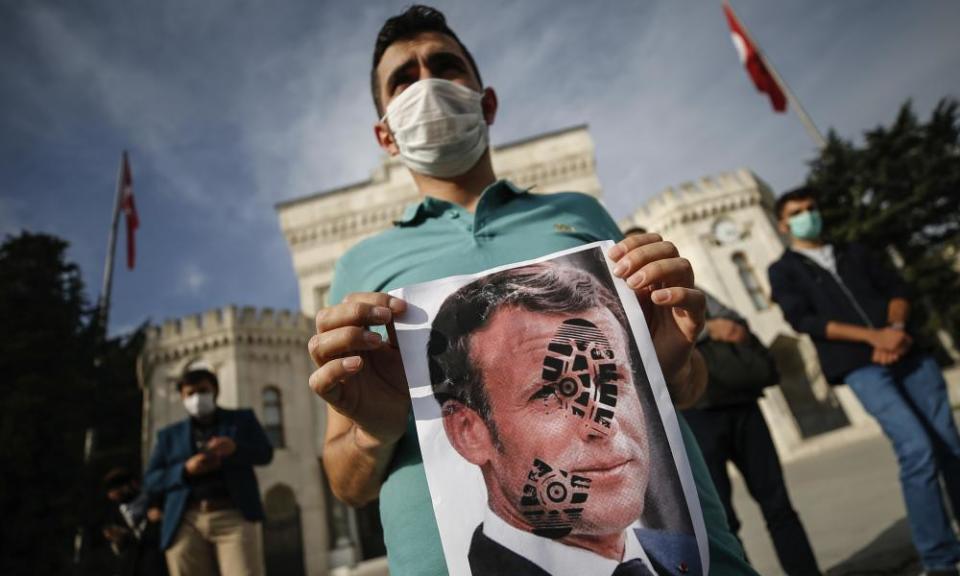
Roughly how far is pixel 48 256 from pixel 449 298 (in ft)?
81.1

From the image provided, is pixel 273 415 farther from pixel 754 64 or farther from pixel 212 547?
pixel 754 64

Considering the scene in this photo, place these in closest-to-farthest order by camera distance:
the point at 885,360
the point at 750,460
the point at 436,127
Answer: the point at 436,127
the point at 885,360
the point at 750,460

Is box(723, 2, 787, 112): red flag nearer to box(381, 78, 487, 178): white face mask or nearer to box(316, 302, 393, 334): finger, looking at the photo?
box(381, 78, 487, 178): white face mask

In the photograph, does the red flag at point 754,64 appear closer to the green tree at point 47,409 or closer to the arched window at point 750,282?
the arched window at point 750,282

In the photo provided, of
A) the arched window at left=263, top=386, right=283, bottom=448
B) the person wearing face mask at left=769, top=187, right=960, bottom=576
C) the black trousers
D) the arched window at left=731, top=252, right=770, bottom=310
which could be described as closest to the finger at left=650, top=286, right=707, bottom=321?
the black trousers

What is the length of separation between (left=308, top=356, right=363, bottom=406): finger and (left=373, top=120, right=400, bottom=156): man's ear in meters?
1.06

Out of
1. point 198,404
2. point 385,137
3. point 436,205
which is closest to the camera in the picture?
point 436,205

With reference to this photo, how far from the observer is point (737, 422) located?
301 centimetres

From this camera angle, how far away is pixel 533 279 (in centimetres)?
99

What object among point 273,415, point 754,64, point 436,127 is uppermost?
point 754,64

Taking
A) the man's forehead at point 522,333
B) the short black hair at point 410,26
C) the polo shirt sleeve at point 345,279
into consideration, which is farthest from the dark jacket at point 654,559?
the short black hair at point 410,26

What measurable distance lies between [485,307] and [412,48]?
3.73ft

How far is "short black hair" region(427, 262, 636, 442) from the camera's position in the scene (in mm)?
917

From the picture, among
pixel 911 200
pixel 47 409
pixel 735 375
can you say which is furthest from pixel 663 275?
pixel 911 200
